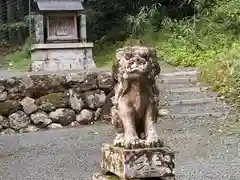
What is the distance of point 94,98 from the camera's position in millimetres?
9586

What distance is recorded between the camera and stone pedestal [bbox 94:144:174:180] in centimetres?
346

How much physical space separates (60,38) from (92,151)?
902cm

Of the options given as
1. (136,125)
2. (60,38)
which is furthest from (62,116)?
(60,38)

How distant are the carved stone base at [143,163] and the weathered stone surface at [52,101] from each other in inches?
230

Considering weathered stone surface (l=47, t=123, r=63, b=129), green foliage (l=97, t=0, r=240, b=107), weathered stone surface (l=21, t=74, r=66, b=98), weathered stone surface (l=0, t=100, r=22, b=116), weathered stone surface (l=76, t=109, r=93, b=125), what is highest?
green foliage (l=97, t=0, r=240, b=107)

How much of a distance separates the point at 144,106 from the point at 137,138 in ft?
0.77

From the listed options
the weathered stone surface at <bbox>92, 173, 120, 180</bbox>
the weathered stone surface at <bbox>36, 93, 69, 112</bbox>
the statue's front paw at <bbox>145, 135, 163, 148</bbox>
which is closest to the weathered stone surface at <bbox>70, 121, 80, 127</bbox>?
the weathered stone surface at <bbox>36, 93, 69, 112</bbox>

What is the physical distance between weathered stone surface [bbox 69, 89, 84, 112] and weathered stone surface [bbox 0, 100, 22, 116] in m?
0.87

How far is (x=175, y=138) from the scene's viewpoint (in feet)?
25.0

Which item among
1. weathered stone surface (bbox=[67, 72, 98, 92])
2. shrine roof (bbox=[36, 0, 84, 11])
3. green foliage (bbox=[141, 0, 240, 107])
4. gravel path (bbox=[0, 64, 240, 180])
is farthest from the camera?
shrine roof (bbox=[36, 0, 84, 11])

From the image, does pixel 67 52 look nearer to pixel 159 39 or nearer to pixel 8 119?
pixel 159 39

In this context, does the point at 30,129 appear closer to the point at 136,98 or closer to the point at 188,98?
the point at 188,98

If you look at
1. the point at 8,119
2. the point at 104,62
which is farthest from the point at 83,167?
the point at 104,62

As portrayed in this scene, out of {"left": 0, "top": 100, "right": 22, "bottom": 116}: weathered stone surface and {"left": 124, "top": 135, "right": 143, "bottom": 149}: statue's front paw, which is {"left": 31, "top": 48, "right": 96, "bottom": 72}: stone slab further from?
{"left": 124, "top": 135, "right": 143, "bottom": 149}: statue's front paw
